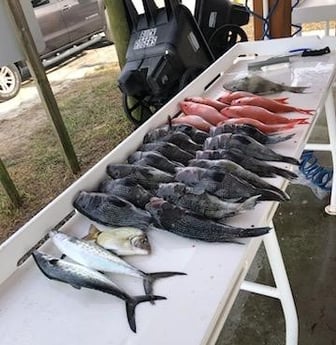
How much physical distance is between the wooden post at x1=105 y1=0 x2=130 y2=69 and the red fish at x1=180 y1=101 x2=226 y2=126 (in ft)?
5.68

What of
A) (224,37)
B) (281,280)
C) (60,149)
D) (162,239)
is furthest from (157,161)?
(224,37)

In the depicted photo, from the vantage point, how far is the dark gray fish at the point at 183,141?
126 centimetres

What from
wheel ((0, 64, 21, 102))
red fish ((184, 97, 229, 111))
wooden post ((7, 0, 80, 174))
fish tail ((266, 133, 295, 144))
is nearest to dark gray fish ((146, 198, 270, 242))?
fish tail ((266, 133, 295, 144))

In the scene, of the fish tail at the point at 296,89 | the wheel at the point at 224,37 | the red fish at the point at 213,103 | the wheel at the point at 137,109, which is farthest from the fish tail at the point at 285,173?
the wheel at the point at 224,37

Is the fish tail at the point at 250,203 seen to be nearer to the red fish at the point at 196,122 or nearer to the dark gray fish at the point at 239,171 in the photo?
the dark gray fish at the point at 239,171

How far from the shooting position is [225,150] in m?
1.15

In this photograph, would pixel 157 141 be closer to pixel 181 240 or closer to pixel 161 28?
pixel 181 240

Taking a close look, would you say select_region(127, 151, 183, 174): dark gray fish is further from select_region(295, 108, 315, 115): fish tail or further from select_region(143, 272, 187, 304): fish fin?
select_region(295, 108, 315, 115): fish tail

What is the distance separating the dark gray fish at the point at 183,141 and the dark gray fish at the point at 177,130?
30mm

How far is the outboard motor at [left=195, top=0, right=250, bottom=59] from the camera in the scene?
2971 mm

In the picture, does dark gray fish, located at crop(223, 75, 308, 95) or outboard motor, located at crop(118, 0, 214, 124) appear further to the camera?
outboard motor, located at crop(118, 0, 214, 124)

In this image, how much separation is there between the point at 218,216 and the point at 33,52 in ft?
5.55

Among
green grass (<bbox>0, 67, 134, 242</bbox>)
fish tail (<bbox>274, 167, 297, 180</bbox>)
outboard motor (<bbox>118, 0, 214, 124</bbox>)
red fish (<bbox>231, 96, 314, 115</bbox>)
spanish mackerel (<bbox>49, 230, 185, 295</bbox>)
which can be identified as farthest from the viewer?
green grass (<bbox>0, 67, 134, 242</bbox>)

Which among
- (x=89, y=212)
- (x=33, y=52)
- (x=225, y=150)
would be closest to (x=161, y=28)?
(x=33, y=52)
